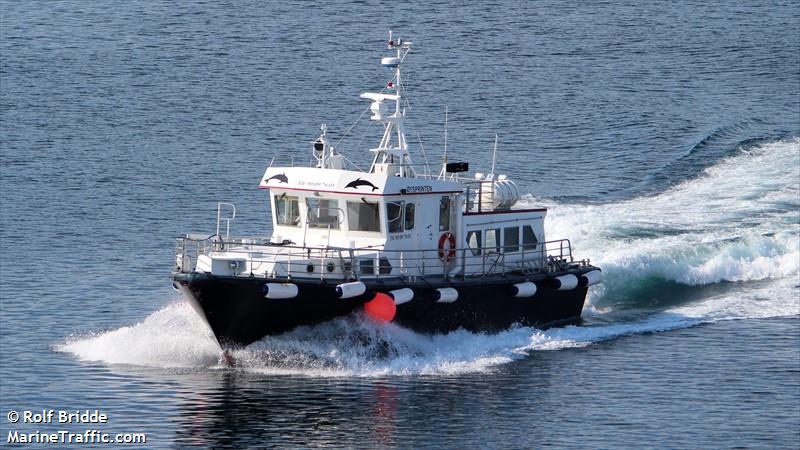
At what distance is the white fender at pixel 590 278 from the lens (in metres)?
41.6

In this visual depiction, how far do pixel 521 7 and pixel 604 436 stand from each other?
5047 cm

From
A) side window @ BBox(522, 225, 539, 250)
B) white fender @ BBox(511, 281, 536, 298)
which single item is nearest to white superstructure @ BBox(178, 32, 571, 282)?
white fender @ BBox(511, 281, 536, 298)

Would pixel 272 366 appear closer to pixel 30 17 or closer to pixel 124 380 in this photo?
pixel 124 380

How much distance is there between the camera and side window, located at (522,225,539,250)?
4138cm

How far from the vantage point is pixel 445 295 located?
37.3 metres

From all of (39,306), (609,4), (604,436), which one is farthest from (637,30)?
(604,436)

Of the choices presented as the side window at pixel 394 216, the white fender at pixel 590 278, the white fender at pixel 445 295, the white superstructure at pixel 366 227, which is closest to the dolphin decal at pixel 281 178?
the white superstructure at pixel 366 227

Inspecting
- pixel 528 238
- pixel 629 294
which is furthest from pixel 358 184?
pixel 629 294

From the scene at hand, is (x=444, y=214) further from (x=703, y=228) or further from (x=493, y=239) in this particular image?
(x=703, y=228)

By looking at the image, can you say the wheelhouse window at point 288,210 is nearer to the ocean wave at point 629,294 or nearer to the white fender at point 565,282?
the ocean wave at point 629,294

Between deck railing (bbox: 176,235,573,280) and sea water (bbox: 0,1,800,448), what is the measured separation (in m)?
1.24

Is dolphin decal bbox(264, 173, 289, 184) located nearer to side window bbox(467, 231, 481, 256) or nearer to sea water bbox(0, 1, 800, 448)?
sea water bbox(0, 1, 800, 448)

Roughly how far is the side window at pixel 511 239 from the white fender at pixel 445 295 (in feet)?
11.5

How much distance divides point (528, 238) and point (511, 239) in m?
0.70
